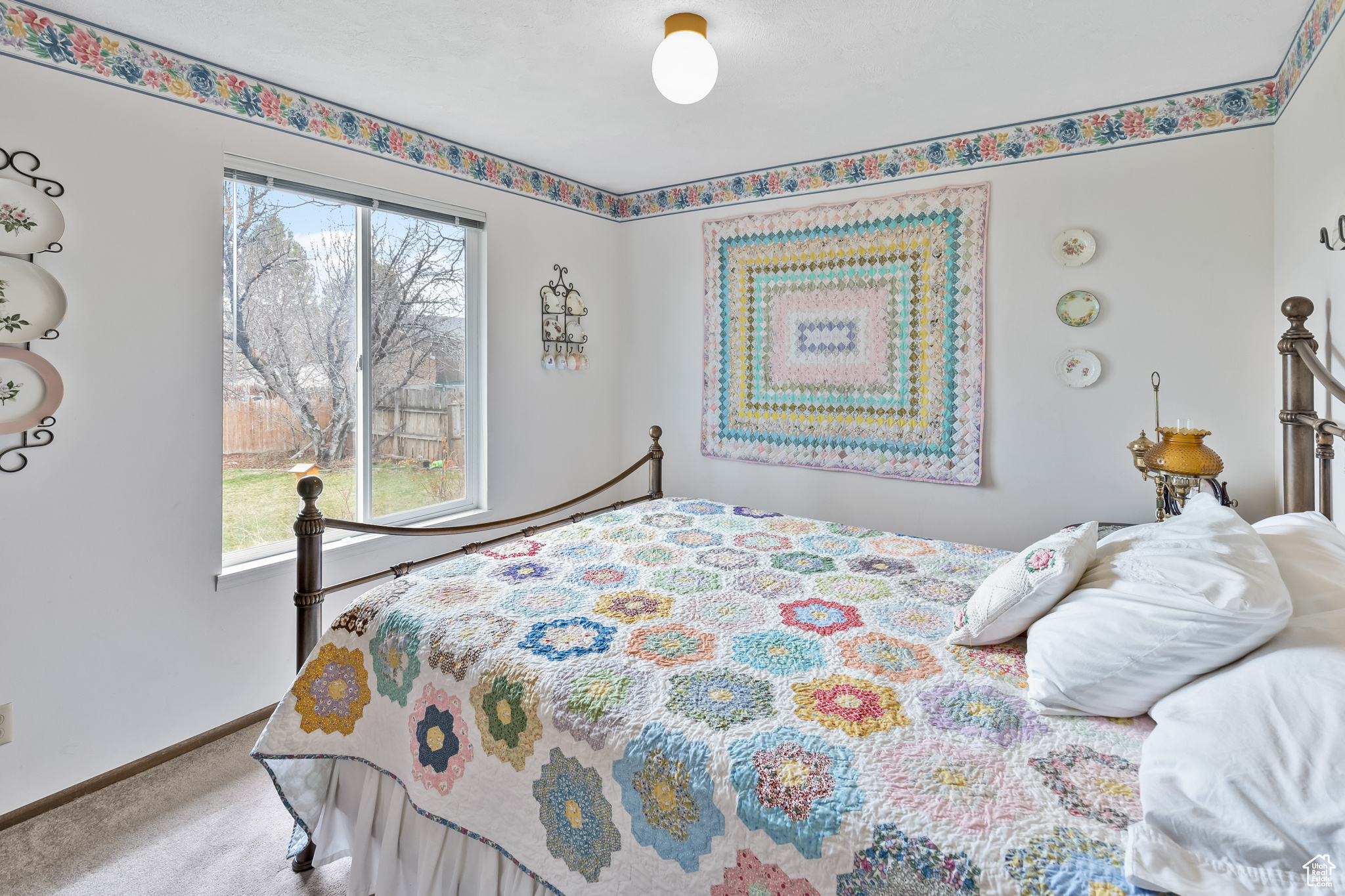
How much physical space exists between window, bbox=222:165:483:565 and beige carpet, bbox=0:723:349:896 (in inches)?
31.5

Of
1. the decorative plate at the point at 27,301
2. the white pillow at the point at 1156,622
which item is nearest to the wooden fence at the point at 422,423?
the decorative plate at the point at 27,301

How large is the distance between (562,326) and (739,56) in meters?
1.87

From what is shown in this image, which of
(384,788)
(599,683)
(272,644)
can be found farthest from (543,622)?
(272,644)

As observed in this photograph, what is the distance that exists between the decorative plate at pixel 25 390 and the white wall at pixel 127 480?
0.18ft

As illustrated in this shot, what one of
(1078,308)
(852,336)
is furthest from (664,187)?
(1078,308)

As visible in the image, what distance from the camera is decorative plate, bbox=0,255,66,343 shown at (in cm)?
191

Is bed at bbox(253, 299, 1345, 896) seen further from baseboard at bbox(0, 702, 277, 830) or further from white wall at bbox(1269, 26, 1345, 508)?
baseboard at bbox(0, 702, 277, 830)

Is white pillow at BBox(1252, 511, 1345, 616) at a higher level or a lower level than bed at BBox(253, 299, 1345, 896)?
higher

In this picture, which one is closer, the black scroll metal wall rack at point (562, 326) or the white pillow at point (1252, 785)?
the white pillow at point (1252, 785)

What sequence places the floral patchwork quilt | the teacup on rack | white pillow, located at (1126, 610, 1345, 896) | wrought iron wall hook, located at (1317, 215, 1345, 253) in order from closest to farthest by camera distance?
white pillow, located at (1126, 610, 1345, 896)
the floral patchwork quilt
wrought iron wall hook, located at (1317, 215, 1345, 253)
the teacup on rack

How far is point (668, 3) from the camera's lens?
6.41ft

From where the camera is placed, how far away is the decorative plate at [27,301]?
1906 millimetres

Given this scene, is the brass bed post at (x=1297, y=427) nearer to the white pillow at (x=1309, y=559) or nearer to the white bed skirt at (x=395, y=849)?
the white pillow at (x=1309, y=559)

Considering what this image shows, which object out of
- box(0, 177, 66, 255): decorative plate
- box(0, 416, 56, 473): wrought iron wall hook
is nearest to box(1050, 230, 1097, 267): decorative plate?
box(0, 177, 66, 255): decorative plate
